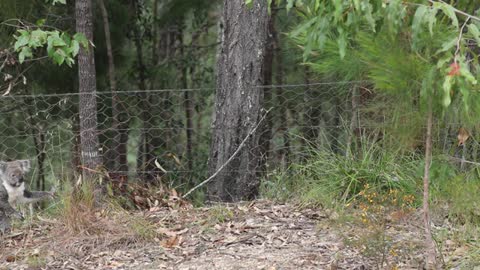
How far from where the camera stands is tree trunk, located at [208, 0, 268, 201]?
629 centimetres

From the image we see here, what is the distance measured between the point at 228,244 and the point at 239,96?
1.67 meters

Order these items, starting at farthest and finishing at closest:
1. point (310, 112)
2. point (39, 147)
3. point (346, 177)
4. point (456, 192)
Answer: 1. point (39, 147)
2. point (310, 112)
3. point (346, 177)
4. point (456, 192)

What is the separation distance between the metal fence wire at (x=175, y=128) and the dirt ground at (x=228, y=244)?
634 millimetres

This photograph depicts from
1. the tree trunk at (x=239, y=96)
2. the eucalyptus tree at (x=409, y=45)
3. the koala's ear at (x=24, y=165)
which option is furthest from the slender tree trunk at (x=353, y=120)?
the koala's ear at (x=24, y=165)

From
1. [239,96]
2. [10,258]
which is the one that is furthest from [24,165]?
[239,96]

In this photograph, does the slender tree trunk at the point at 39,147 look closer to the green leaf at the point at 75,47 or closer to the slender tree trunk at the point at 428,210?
the green leaf at the point at 75,47

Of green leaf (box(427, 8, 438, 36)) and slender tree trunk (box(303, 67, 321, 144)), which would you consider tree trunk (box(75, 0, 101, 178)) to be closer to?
slender tree trunk (box(303, 67, 321, 144))

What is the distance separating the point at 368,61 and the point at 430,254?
122cm

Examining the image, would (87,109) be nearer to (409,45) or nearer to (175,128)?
(175,128)

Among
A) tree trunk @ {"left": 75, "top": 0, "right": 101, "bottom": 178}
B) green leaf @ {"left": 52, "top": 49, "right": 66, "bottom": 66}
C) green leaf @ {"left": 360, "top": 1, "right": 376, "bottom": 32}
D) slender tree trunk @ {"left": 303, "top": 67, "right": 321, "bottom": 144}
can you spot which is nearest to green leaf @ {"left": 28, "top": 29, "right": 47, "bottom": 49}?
green leaf @ {"left": 52, "top": 49, "right": 66, "bottom": 66}

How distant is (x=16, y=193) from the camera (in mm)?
6051

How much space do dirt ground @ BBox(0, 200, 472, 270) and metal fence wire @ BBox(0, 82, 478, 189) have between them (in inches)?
25.0

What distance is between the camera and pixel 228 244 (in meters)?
5.10

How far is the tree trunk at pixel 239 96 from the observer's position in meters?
6.29
